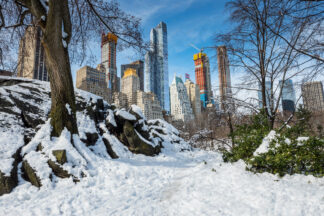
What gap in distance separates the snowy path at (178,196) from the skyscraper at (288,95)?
2.61 meters

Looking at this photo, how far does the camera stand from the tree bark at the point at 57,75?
15.6ft

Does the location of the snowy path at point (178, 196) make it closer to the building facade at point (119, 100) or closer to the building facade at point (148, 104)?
the building facade at point (119, 100)

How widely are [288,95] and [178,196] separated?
4477 mm

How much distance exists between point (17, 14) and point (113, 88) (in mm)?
22463

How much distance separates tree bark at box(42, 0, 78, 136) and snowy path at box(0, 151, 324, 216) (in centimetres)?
168

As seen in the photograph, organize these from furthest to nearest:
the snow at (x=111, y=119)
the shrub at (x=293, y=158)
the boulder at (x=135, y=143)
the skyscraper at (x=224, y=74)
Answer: the snow at (x=111, y=119), the boulder at (x=135, y=143), the skyscraper at (x=224, y=74), the shrub at (x=293, y=158)

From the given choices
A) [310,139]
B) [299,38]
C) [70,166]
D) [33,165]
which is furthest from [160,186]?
[299,38]

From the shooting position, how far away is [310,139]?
3.51m

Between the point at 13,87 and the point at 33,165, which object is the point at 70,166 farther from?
the point at 13,87

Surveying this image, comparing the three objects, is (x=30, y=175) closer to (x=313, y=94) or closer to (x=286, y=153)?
(x=286, y=153)

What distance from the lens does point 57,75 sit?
4.83 m

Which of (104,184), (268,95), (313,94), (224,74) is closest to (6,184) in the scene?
(104,184)

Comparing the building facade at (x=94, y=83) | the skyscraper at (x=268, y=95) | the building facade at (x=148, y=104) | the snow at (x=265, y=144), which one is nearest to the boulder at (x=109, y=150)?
the snow at (x=265, y=144)

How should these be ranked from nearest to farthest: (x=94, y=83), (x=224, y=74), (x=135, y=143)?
(x=224, y=74) → (x=135, y=143) → (x=94, y=83)
